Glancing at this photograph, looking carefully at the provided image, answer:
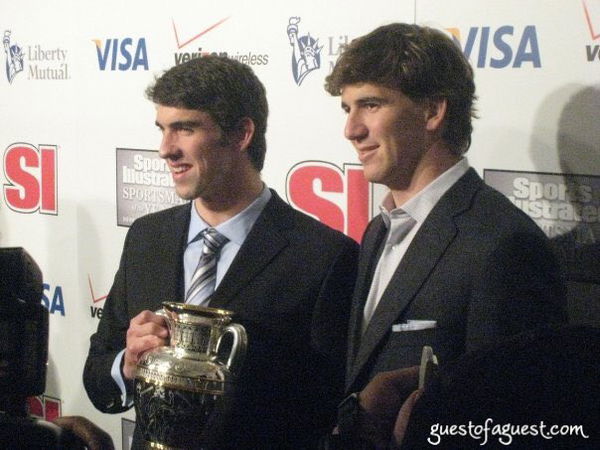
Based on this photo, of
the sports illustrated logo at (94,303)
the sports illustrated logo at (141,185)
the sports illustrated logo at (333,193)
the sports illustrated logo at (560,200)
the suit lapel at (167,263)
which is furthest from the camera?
the sports illustrated logo at (94,303)

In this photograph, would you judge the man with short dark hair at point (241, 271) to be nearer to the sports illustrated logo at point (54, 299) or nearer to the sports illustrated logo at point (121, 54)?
the sports illustrated logo at point (121, 54)

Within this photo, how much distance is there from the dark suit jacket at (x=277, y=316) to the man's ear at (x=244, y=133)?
0.17 metres

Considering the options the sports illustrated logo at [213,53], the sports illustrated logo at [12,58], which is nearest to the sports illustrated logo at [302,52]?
the sports illustrated logo at [213,53]

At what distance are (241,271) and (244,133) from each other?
37cm

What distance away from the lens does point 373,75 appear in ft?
6.21

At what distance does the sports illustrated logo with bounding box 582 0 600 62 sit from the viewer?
2090mm

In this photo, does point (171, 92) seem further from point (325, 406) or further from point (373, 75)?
point (325, 406)

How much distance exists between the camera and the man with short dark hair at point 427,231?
5.53ft

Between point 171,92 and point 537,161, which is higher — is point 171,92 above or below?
above

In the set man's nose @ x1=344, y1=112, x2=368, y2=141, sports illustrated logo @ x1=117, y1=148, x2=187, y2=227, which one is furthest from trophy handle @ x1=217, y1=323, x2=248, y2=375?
sports illustrated logo @ x1=117, y1=148, x2=187, y2=227

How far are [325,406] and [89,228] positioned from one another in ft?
5.55

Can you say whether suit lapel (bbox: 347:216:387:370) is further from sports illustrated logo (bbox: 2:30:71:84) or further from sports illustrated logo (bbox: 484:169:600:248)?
sports illustrated logo (bbox: 2:30:71:84)

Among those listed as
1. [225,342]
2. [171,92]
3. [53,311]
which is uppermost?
[171,92]

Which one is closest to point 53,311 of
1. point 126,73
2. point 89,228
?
point 89,228
